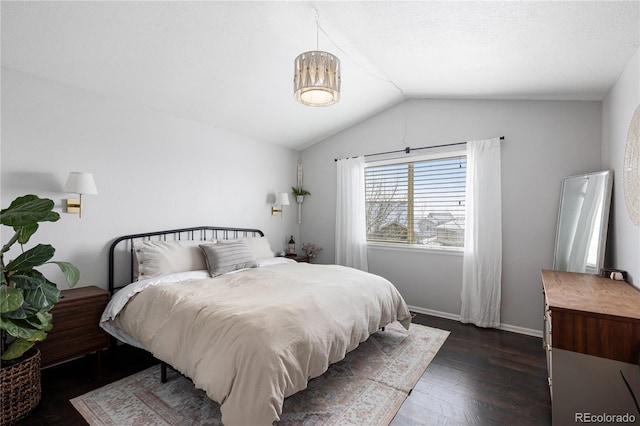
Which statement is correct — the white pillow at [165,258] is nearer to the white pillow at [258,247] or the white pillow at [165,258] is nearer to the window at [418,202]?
the white pillow at [258,247]

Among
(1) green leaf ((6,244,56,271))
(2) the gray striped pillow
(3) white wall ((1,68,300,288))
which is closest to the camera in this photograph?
(1) green leaf ((6,244,56,271))

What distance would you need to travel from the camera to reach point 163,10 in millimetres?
2160

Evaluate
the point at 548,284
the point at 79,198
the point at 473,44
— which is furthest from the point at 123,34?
the point at 548,284

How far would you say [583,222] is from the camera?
2846mm

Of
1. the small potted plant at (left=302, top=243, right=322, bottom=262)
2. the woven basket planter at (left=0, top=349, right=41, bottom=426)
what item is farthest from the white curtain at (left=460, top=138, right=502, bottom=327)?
the woven basket planter at (left=0, top=349, right=41, bottom=426)

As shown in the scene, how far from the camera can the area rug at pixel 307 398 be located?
6.29 ft

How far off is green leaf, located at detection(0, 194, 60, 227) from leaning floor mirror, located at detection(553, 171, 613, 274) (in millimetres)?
4187

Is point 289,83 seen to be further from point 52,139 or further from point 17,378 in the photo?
point 17,378

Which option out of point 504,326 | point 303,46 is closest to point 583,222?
point 504,326

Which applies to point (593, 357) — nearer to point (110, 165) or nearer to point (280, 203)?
point (280, 203)

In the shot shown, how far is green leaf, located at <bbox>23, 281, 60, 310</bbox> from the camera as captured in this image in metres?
1.86

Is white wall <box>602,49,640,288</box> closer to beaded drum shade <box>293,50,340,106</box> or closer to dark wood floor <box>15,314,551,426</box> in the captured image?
dark wood floor <box>15,314,551,426</box>

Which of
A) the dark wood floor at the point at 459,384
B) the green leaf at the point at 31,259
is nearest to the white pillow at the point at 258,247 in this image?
the dark wood floor at the point at 459,384

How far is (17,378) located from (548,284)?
366 centimetres
